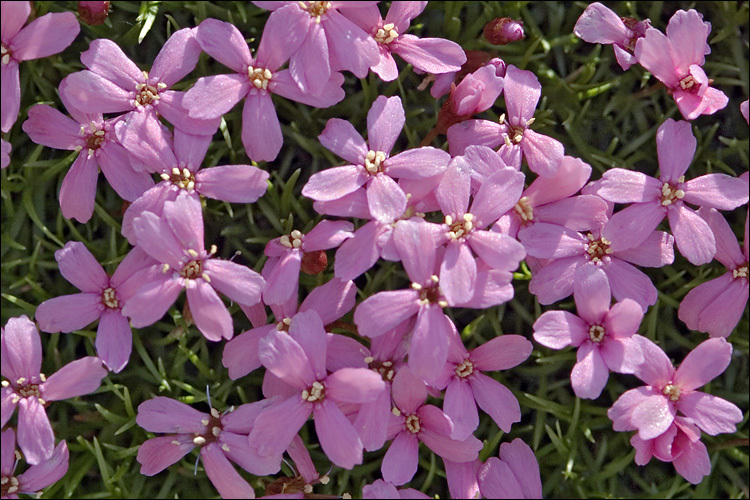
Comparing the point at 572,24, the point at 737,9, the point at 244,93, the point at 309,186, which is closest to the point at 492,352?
the point at 309,186

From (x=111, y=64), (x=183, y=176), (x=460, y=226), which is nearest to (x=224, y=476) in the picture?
(x=183, y=176)

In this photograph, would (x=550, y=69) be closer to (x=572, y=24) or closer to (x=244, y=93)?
(x=572, y=24)

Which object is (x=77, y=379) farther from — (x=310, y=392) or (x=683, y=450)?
(x=683, y=450)

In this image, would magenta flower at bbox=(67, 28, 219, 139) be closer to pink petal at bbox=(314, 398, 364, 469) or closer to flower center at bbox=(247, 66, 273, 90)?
flower center at bbox=(247, 66, 273, 90)

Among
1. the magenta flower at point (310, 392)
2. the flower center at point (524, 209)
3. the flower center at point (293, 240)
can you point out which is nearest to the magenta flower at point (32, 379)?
the magenta flower at point (310, 392)

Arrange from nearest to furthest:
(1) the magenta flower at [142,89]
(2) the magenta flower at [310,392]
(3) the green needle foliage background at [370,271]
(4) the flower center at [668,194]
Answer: (2) the magenta flower at [310,392] < (1) the magenta flower at [142,89] < (4) the flower center at [668,194] < (3) the green needle foliage background at [370,271]

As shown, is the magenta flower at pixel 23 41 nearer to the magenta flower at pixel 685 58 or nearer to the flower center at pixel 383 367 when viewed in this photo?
the flower center at pixel 383 367

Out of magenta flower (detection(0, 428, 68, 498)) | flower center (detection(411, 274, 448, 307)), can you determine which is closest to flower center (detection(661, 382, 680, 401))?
flower center (detection(411, 274, 448, 307))
